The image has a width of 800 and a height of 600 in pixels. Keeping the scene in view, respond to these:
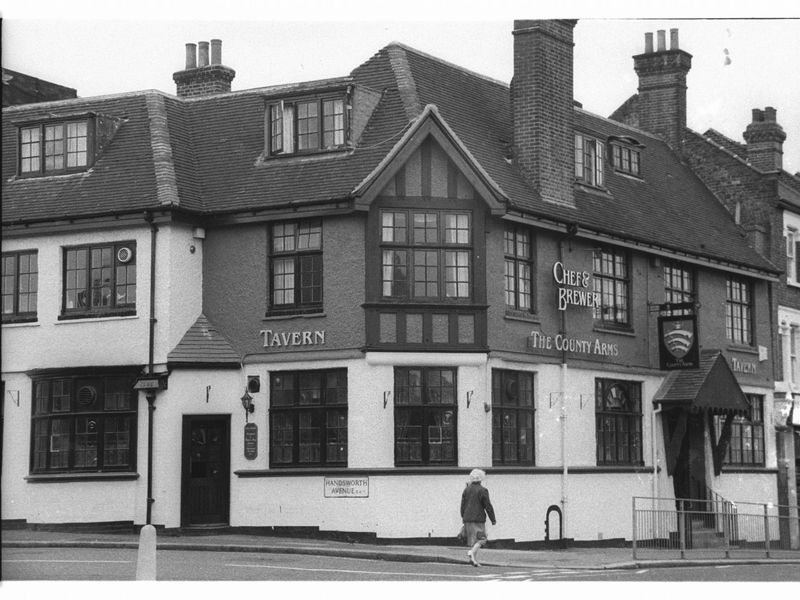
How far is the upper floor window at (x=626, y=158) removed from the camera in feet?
124

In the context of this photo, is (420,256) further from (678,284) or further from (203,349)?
(678,284)

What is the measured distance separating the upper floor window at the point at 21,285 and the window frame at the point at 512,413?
9830mm

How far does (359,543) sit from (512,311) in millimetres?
5868

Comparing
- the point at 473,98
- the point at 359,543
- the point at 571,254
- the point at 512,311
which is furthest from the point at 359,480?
the point at 473,98

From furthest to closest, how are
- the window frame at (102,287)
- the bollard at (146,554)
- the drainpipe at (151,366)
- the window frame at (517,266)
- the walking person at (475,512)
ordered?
the window frame at (517,266)
the window frame at (102,287)
the drainpipe at (151,366)
the walking person at (475,512)
the bollard at (146,554)

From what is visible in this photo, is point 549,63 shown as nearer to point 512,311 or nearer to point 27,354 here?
point 512,311

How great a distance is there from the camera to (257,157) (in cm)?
3222

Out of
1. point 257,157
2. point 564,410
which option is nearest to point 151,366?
point 257,157

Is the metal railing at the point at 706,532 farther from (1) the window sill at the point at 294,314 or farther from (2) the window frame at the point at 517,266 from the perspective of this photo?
(1) the window sill at the point at 294,314

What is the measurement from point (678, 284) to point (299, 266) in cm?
1079

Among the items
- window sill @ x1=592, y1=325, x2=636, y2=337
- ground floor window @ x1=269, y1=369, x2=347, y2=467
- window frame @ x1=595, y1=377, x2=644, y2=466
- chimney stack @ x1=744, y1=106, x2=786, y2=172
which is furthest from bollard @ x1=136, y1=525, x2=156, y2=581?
chimney stack @ x1=744, y1=106, x2=786, y2=172

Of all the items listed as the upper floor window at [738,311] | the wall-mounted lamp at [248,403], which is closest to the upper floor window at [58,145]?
the wall-mounted lamp at [248,403]

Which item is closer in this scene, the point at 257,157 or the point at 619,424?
the point at 257,157

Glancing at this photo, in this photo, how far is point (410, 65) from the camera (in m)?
32.7
